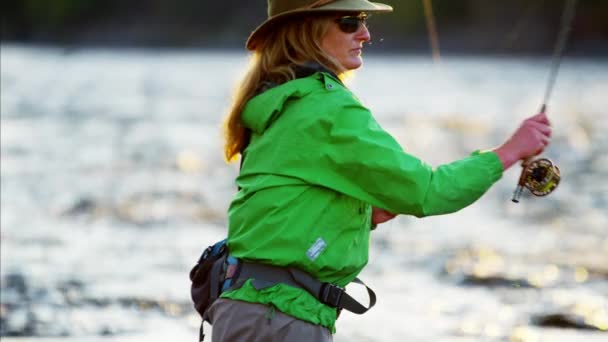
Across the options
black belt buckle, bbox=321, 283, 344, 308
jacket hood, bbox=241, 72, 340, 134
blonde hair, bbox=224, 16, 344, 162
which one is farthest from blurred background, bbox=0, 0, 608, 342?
black belt buckle, bbox=321, 283, 344, 308

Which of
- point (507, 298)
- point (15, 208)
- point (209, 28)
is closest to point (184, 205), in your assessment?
point (15, 208)

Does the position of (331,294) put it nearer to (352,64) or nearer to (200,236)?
(352,64)

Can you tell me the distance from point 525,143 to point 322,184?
515 millimetres

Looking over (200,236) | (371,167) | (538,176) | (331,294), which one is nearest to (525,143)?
(538,176)

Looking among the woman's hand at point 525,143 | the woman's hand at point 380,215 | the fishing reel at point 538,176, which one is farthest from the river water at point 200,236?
the woman's hand at point 525,143

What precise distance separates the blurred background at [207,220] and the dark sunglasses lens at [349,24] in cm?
42

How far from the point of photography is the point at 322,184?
11.3 feet

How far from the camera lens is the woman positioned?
342 centimetres

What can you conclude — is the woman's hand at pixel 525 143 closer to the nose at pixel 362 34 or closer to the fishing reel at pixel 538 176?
the fishing reel at pixel 538 176

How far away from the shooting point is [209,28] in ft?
260

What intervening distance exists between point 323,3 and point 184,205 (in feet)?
32.1

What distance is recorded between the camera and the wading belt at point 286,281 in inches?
138

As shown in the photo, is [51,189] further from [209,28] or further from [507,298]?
[209,28]

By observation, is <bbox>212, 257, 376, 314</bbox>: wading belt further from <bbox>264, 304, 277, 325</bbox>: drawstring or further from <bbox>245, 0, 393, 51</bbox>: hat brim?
<bbox>245, 0, 393, 51</bbox>: hat brim
